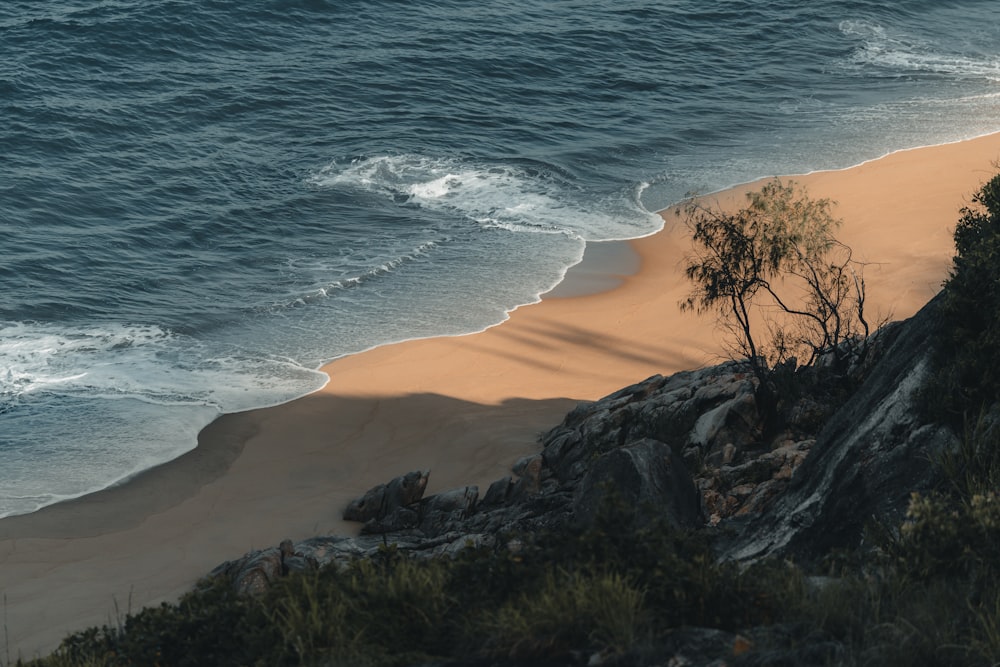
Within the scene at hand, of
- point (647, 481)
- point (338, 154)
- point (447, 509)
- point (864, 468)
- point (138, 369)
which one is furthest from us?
point (338, 154)

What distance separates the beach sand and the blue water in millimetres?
777

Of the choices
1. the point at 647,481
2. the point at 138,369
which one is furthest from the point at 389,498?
the point at 138,369

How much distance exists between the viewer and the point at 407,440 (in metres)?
17.7

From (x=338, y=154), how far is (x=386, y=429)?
1673cm

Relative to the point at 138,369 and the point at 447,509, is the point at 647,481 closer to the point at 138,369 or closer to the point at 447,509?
the point at 447,509

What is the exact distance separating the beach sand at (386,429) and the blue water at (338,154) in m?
0.78

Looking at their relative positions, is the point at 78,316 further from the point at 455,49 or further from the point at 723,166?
the point at 455,49

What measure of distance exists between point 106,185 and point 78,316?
27.6 ft

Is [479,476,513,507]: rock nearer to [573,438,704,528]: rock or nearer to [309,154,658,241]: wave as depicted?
[573,438,704,528]: rock

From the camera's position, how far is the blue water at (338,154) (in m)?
20.7

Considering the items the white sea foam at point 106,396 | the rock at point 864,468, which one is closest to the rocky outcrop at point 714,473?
the rock at point 864,468

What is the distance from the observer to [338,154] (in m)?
32.8

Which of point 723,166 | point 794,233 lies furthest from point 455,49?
point 794,233

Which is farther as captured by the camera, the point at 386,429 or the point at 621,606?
the point at 386,429
